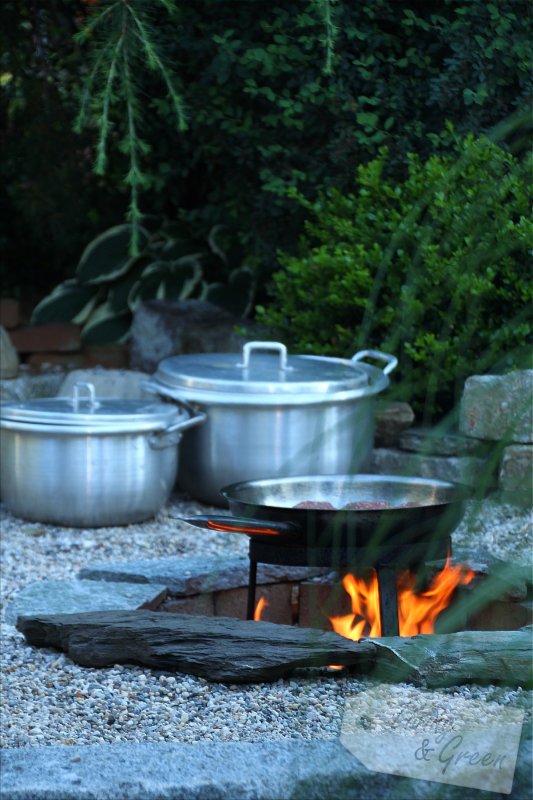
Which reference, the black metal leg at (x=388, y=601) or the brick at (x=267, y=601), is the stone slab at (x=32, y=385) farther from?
the black metal leg at (x=388, y=601)

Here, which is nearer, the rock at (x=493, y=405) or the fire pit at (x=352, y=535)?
the fire pit at (x=352, y=535)

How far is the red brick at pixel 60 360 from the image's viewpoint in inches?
241

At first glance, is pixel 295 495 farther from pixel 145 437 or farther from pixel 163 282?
pixel 163 282

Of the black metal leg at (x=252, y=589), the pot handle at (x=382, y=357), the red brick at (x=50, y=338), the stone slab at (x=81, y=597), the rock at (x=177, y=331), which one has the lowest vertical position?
the stone slab at (x=81, y=597)

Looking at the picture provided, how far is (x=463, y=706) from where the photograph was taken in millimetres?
2027

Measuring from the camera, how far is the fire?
2.85 metres

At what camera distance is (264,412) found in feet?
13.4

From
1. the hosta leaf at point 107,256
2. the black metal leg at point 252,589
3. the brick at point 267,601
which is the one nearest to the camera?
the black metal leg at point 252,589

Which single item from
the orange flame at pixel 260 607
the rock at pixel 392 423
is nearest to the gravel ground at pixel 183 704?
the orange flame at pixel 260 607

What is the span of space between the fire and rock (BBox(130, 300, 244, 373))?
245 centimetres

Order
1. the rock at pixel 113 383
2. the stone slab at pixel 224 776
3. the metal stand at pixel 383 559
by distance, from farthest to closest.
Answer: the rock at pixel 113 383 → the metal stand at pixel 383 559 → the stone slab at pixel 224 776

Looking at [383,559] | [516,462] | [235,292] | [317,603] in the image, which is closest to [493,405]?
[516,462]

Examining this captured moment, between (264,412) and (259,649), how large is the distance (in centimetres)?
180

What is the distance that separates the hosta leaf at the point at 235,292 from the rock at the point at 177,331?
0.94ft
